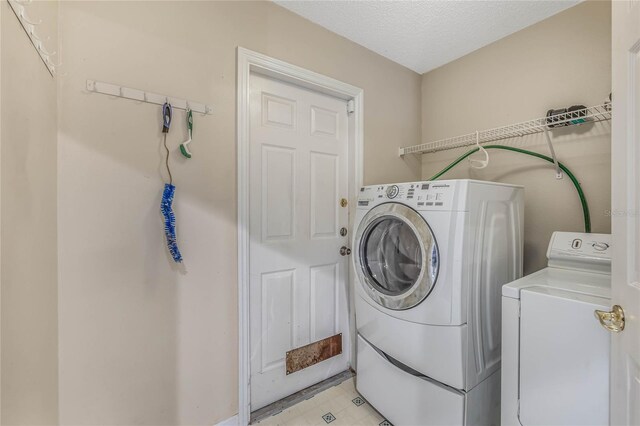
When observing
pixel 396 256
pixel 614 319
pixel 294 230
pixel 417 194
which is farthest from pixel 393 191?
pixel 614 319

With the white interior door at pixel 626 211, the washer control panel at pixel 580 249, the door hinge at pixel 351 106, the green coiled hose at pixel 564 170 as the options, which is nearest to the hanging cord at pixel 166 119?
the door hinge at pixel 351 106

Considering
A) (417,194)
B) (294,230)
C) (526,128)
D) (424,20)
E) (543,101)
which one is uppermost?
(424,20)

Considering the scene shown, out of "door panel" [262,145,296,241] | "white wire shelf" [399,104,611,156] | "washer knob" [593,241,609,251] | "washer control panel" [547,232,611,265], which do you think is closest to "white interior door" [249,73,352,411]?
"door panel" [262,145,296,241]

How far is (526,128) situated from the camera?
1.75m

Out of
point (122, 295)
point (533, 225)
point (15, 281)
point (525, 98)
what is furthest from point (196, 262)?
point (525, 98)

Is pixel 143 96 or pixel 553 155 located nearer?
pixel 143 96

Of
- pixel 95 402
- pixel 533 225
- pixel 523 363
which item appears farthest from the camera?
pixel 533 225

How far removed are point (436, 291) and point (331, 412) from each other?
3.39 feet

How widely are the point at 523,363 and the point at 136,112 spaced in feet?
6.21

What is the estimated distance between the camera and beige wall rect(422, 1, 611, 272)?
1.54 metres

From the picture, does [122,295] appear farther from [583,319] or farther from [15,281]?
[583,319]

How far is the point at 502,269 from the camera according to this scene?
56.7 inches

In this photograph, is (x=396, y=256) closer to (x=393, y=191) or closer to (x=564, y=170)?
(x=393, y=191)

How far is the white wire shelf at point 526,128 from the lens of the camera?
4.86ft
